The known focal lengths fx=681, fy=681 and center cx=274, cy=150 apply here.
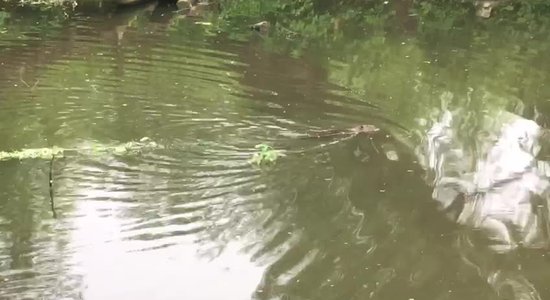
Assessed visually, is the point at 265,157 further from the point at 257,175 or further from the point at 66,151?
the point at 66,151

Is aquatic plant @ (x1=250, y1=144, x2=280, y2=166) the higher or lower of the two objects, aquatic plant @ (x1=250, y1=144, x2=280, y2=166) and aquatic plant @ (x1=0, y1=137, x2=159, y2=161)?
the higher

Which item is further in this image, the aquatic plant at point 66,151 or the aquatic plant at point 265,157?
the aquatic plant at point 66,151

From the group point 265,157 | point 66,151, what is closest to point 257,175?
point 265,157

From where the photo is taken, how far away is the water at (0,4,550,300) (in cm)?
554

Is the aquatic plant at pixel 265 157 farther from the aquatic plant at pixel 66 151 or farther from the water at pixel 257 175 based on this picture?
the aquatic plant at pixel 66 151

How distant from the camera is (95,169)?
24.0ft

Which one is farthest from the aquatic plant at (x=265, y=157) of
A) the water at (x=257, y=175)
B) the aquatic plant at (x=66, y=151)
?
the aquatic plant at (x=66, y=151)

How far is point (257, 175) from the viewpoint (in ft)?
23.5

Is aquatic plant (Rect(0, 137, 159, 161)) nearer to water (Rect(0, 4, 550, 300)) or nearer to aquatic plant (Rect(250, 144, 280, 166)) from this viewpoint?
water (Rect(0, 4, 550, 300))

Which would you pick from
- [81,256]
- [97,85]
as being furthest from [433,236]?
[97,85]

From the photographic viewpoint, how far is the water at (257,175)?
218 inches

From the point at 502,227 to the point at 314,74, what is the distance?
17.4 ft

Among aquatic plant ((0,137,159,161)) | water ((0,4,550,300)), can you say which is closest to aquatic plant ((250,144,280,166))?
water ((0,4,550,300))

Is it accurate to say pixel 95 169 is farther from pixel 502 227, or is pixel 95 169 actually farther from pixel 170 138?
pixel 502 227
